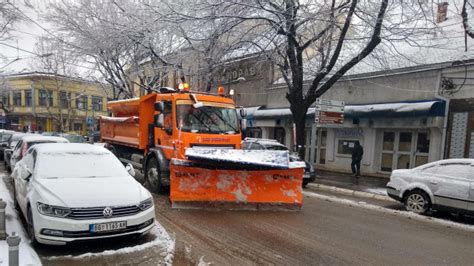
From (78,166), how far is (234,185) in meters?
3.55

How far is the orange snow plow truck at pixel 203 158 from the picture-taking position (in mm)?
7973

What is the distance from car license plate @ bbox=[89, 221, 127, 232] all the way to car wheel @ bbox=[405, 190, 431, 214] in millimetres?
7300

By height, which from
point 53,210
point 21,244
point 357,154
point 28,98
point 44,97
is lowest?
point 21,244

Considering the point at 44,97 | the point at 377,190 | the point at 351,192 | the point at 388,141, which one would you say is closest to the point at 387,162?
the point at 388,141

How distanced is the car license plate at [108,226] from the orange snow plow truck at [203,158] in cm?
272

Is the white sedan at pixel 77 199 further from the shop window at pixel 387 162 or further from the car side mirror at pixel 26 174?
the shop window at pixel 387 162

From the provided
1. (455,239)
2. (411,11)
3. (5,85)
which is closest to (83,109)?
(5,85)

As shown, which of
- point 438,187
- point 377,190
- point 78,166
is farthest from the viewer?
point 377,190

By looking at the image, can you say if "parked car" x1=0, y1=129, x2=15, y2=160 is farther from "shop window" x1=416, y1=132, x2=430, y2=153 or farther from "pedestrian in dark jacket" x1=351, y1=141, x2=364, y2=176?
"shop window" x1=416, y1=132, x2=430, y2=153

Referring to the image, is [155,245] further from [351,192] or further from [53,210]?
[351,192]

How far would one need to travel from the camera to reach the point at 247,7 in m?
11.7

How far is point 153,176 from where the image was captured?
986cm

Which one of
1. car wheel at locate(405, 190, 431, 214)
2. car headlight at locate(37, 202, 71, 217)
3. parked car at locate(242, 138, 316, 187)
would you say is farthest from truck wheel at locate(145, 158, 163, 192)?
car wheel at locate(405, 190, 431, 214)

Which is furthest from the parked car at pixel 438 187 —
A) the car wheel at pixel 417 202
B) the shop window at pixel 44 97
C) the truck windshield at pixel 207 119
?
the shop window at pixel 44 97
